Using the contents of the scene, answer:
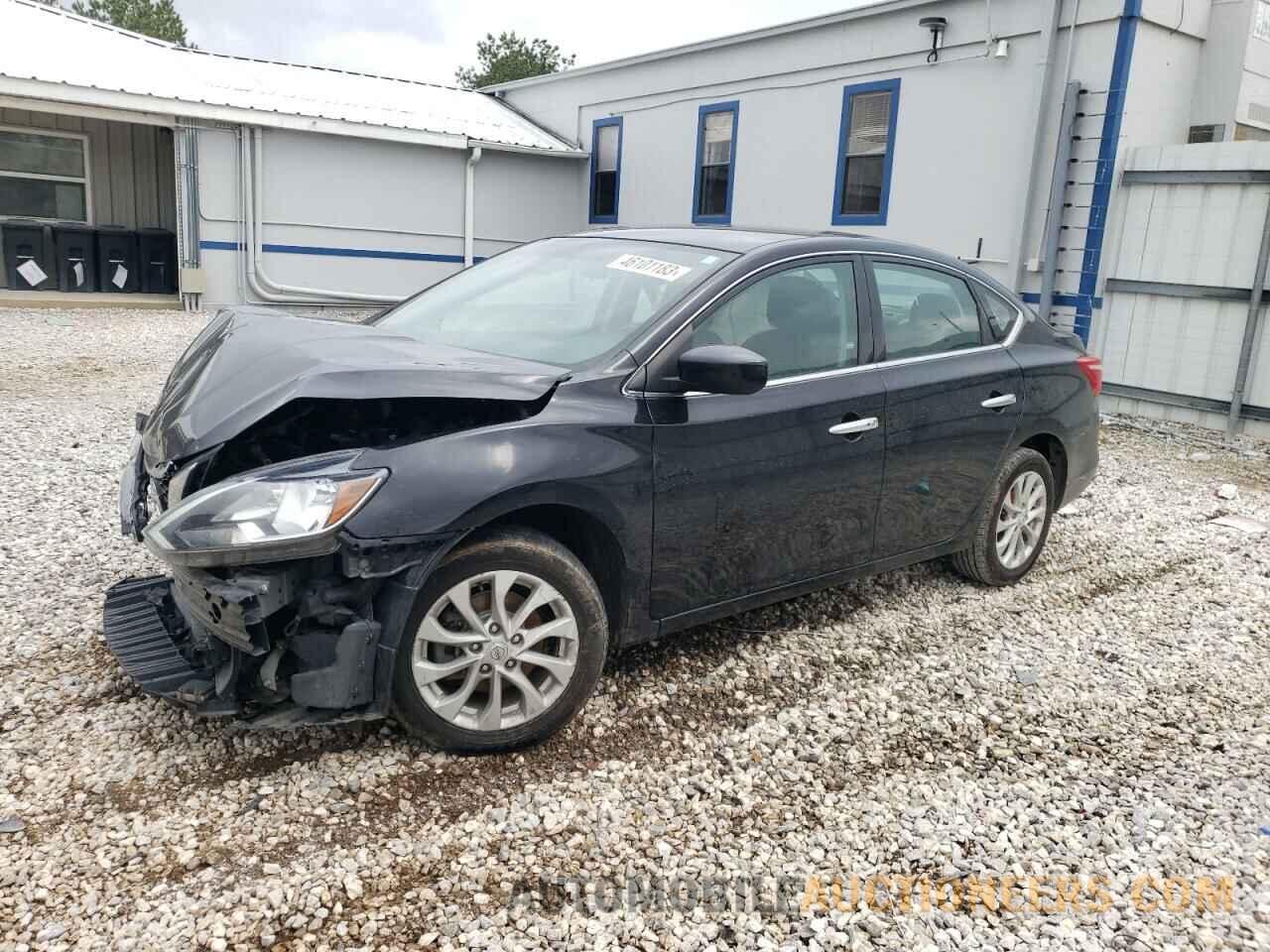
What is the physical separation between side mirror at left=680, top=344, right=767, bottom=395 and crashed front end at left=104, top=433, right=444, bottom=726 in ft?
3.21

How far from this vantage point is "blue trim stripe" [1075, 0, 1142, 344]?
9836 millimetres

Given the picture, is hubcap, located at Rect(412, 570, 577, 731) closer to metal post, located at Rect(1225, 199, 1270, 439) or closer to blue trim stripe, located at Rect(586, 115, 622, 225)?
metal post, located at Rect(1225, 199, 1270, 439)

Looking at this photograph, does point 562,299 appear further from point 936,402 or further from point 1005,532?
point 1005,532

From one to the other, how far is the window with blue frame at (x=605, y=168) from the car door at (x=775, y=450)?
46.1 feet

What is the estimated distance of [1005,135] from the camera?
11039 millimetres

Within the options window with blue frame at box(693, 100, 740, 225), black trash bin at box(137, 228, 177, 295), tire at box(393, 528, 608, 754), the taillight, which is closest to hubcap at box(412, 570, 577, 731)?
tire at box(393, 528, 608, 754)

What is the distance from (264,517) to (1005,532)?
356 centimetres

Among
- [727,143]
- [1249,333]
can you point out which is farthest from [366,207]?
[1249,333]

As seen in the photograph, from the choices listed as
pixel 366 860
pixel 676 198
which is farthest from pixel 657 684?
pixel 676 198

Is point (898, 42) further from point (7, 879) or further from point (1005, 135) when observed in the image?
point (7, 879)

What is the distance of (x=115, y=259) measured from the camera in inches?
611

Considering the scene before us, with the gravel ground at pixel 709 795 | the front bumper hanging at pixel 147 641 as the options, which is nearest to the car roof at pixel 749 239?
the gravel ground at pixel 709 795

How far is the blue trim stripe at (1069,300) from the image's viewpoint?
10438 mm

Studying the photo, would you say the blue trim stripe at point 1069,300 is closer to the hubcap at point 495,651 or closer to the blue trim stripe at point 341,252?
the blue trim stripe at point 341,252
